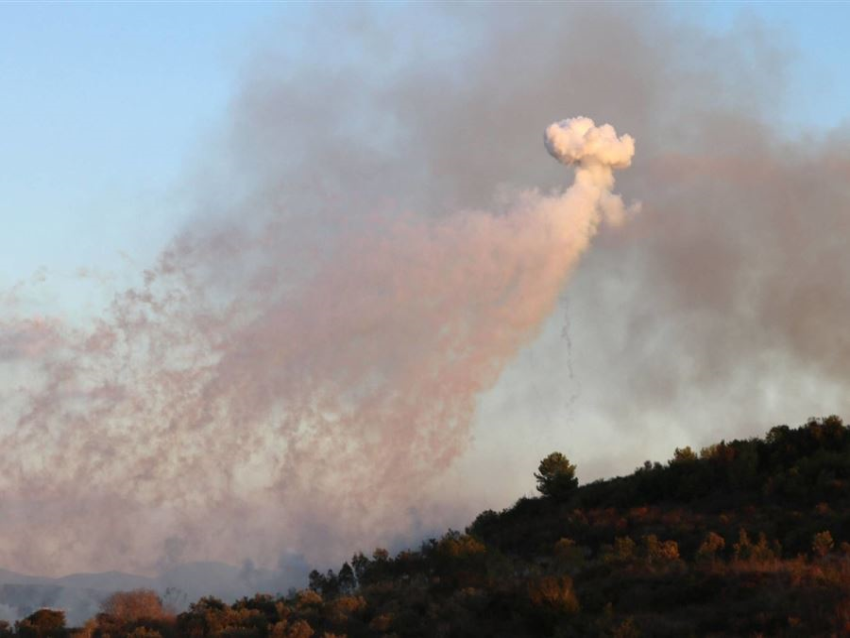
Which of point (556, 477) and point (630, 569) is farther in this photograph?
point (556, 477)

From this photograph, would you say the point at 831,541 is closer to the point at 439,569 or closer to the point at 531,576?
the point at 531,576

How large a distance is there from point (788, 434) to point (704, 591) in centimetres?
2556

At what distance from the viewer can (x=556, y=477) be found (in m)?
60.5

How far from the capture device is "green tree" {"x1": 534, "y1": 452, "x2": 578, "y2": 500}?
196 ft

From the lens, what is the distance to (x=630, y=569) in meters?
37.1

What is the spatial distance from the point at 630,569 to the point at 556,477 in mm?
23441

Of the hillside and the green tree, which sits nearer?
the hillside

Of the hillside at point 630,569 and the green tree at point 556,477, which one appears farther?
the green tree at point 556,477

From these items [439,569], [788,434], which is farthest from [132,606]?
[788,434]

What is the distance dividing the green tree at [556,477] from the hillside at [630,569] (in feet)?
0.74

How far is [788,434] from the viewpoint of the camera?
5734 cm

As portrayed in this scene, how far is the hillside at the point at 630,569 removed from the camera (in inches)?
1261

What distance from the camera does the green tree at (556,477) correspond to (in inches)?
2354

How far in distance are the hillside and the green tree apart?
225 millimetres
